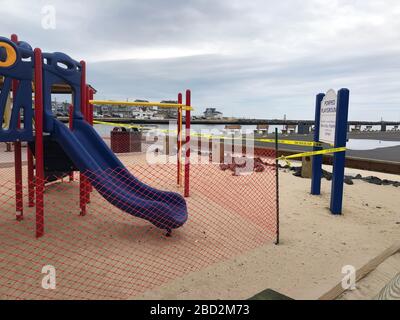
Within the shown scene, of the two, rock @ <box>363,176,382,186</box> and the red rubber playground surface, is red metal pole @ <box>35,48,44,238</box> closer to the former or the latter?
the red rubber playground surface

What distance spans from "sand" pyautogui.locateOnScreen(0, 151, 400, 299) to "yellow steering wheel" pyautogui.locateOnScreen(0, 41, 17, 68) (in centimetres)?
238

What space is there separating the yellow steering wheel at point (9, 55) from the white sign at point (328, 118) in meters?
5.74

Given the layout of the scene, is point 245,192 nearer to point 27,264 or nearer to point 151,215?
point 151,215

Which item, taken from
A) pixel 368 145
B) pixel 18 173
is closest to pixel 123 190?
pixel 18 173

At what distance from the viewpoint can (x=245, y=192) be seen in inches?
300

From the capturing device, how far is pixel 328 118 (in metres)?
6.75

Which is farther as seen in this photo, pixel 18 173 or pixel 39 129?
pixel 18 173

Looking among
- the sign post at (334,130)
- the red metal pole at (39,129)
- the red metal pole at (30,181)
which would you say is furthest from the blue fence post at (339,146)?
the red metal pole at (30,181)

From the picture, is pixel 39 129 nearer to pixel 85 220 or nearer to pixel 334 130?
pixel 85 220

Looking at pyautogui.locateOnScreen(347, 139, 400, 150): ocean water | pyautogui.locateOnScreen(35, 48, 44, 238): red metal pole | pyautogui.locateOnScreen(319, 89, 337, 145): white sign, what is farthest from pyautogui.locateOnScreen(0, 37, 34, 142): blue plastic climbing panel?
pyautogui.locateOnScreen(347, 139, 400, 150): ocean water

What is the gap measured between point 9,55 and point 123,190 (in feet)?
7.76

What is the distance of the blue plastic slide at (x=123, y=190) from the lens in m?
4.41
